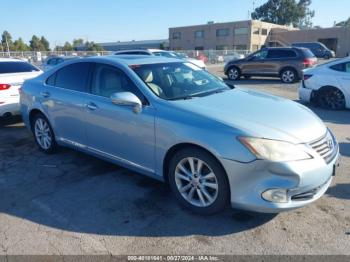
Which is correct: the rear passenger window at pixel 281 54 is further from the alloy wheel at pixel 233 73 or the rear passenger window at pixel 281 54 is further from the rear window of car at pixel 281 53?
the alloy wheel at pixel 233 73

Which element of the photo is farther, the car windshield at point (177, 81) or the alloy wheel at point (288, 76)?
the alloy wheel at point (288, 76)

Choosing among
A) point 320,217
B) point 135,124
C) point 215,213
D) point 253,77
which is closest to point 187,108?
point 135,124

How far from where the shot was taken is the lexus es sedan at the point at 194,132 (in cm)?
310

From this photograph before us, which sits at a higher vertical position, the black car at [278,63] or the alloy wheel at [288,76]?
the black car at [278,63]

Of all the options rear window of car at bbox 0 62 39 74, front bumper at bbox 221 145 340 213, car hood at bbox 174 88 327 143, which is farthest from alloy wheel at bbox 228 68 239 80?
front bumper at bbox 221 145 340 213

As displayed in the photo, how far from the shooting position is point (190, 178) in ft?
11.7

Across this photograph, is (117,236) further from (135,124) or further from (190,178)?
(135,124)

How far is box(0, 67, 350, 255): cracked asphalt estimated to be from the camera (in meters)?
3.07

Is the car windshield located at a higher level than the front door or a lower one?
higher

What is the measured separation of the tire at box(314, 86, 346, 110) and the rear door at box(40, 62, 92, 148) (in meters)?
6.58

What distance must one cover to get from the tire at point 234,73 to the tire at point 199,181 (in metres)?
14.1

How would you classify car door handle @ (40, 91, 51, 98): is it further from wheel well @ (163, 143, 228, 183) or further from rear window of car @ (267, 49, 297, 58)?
rear window of car @ (267, 49, 297, 58)

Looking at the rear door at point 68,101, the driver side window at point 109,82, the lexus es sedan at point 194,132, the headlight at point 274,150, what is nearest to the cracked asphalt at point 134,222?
the lexus es sedan at point 194,132

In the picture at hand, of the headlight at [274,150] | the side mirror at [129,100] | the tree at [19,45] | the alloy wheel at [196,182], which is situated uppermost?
the tree at [19,45]
